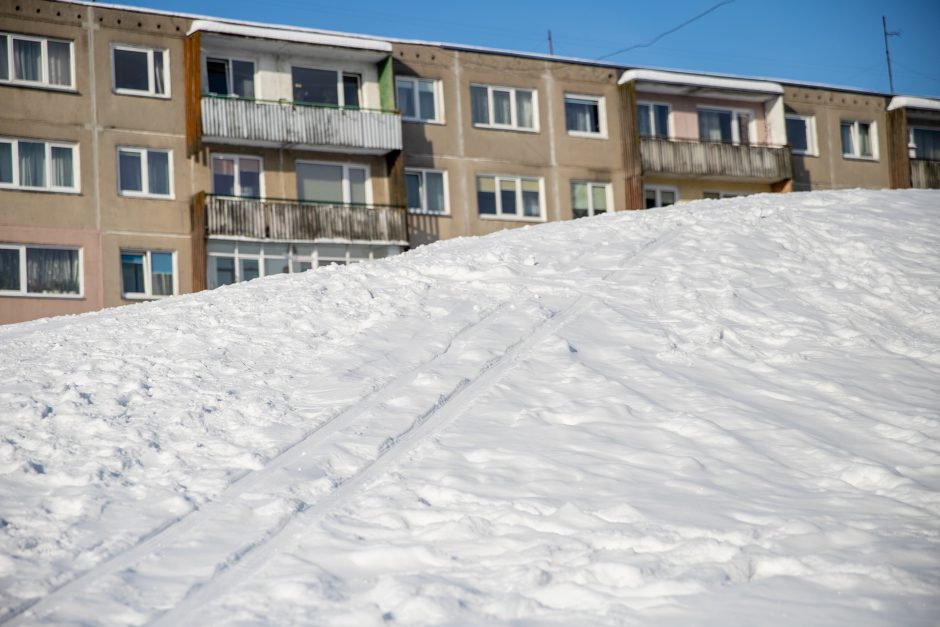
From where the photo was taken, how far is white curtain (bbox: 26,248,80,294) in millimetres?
27328

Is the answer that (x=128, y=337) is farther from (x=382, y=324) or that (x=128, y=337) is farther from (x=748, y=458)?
(x=748, y=458)

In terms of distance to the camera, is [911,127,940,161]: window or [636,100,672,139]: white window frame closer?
[636,100,672,139]: white window frame

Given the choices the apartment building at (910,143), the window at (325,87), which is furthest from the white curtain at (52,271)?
the apartment building at (910,143)

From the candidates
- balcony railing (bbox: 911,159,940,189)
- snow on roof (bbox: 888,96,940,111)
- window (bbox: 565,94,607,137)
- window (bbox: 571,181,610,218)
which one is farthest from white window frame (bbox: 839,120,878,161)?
window (bbox: 571,181,610,218)

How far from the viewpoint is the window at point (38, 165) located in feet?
90.8

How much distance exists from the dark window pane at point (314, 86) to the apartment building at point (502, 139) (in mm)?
1987

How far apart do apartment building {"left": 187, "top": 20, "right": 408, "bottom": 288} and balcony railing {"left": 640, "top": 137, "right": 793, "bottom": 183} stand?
351 inches

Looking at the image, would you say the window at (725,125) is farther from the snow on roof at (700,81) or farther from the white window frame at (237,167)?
the white window frame at (237,167)

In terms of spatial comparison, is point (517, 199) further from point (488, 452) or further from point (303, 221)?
point (488, 452)

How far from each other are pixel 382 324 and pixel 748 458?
636 centimetres

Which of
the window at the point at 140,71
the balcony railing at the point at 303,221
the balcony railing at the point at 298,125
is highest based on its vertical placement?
the window at the point at 140,71

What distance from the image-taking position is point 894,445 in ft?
32.3

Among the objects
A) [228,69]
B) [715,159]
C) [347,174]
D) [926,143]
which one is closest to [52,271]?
[228,69]

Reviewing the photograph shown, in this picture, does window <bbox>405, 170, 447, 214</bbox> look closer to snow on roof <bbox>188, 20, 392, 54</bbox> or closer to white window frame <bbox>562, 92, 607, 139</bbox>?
snow on roof <bbox>188, 20, 392, 54</bbox>
